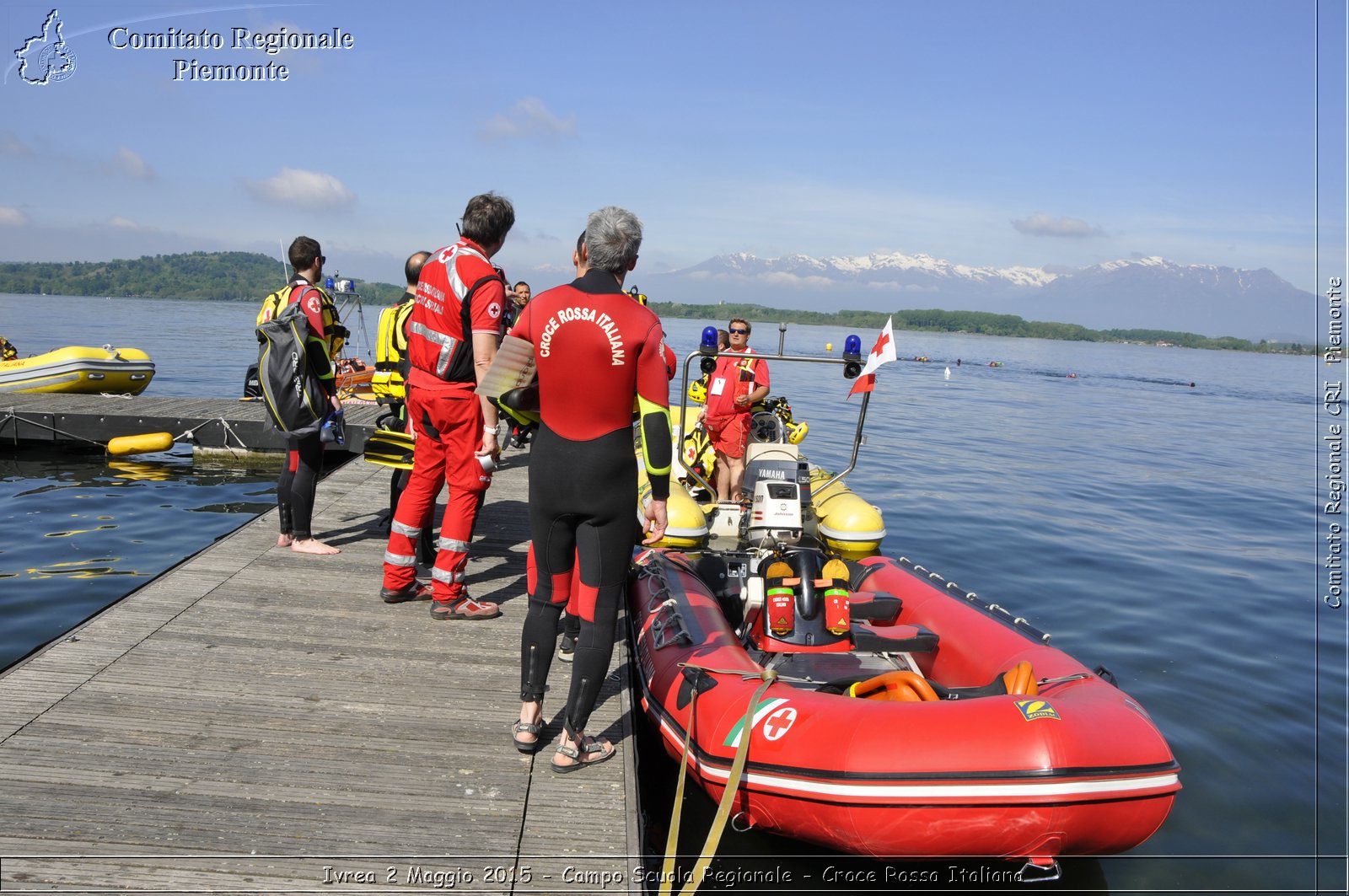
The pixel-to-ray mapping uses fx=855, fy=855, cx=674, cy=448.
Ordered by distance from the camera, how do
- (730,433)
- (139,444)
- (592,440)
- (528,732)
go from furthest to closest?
(139,444)
(730,433)
(528,732)
(592,440)

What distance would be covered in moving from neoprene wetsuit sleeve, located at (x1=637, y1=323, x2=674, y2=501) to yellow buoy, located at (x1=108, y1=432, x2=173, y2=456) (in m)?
10.1

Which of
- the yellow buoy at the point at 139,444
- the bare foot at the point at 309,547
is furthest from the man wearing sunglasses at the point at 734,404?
the yellow buoy at the point at 139,444

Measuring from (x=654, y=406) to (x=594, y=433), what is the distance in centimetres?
22

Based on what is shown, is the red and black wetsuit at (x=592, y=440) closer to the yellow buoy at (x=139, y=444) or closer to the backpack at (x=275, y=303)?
the backpack at (x=275, y=303)

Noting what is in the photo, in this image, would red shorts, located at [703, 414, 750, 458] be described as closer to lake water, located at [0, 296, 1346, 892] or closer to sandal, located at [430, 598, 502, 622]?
lake water, located at [0, 296, 1346, 892]

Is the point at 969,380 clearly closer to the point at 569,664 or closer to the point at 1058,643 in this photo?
the point at 1058,643

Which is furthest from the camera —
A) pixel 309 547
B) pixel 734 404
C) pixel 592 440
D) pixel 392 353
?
pixel 734 404

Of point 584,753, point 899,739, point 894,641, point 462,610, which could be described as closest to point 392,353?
point 462,610

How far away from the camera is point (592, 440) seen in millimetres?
2844

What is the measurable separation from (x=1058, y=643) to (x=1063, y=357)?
71.0 metres

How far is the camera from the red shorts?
8.14 m

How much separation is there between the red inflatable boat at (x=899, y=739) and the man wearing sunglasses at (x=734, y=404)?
3690mm

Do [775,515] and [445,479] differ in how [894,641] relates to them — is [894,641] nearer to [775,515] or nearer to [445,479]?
[775,515]

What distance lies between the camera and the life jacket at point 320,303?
495 cm
